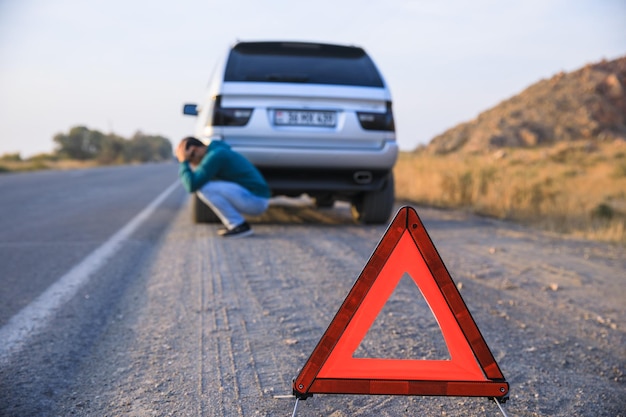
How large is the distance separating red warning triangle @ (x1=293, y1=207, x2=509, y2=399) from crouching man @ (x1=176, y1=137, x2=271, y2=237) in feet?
13.6

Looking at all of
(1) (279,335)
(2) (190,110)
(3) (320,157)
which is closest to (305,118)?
(3) (320,157)

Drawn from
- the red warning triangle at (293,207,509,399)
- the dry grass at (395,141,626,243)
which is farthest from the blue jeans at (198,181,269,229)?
the red warning triangle at (293,207,509,399)

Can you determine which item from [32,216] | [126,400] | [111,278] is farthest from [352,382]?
[32,216]

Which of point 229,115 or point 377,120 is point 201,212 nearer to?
point 229,115

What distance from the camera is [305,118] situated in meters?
6.46

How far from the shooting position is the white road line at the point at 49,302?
301 cm

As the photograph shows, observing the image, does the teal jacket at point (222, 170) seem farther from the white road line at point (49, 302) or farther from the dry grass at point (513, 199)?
the dry grass at point (513, 199)

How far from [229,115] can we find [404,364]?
15.3ft

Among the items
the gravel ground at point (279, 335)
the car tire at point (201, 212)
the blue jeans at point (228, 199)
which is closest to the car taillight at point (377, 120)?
the blue jeans at point (228, 199)

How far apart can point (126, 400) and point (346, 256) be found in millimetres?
2970

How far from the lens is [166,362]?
9.05 ft

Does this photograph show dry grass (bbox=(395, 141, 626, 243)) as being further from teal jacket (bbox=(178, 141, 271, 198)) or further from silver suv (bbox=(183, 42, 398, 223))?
teal jacket (bbox=(178, 141, 271, 198))

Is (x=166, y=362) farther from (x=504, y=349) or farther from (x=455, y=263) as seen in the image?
(x=455, y=263)

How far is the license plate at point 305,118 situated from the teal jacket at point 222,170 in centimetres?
58
